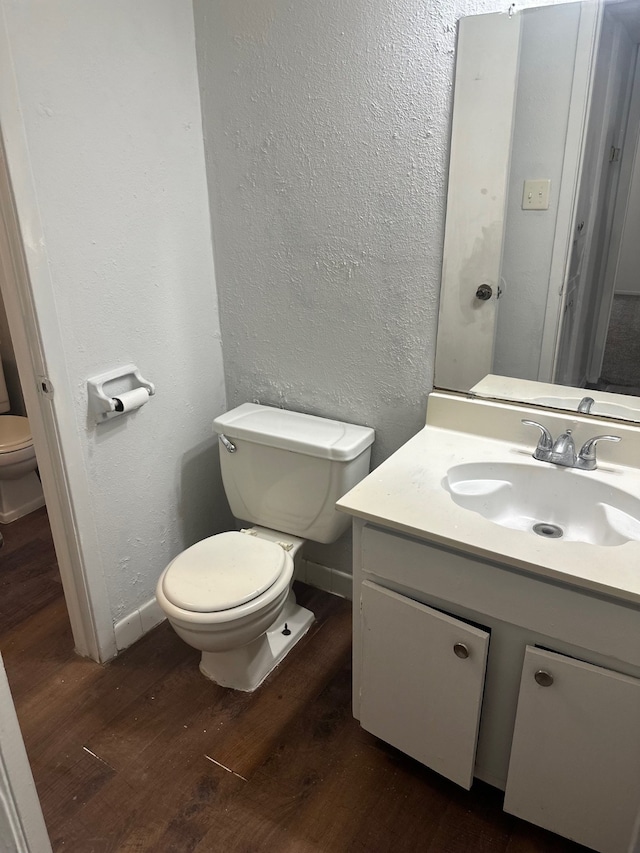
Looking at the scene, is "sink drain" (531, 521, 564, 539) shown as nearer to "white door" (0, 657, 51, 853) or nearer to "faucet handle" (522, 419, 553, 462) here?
"faucet handle" (522, 419, 553, 462)

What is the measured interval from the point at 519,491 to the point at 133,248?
4.05 ft

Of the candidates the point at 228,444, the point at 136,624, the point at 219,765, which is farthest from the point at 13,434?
the point at 219,765

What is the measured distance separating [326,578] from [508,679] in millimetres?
996

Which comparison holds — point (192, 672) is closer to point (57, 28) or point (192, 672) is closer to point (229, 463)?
point (229, 463)

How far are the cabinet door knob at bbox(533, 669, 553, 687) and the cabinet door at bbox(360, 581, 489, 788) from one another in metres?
0.11

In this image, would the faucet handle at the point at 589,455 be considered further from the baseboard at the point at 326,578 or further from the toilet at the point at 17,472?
the toilet at the point at 17,472

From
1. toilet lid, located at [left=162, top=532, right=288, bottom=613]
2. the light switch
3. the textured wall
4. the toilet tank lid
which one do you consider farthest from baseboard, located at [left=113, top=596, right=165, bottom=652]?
the light switch

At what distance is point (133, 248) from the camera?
1.69m

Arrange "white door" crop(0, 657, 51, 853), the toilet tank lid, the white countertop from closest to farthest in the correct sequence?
"white door" crop(0, 657, 51, 853), the white countertop, the toilet tank lid

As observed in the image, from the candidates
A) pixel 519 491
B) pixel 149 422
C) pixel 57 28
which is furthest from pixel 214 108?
pixel 519 491

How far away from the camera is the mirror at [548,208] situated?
129cm

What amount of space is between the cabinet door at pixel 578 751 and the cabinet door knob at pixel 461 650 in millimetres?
118

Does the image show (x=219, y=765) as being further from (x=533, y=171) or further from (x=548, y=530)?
(x=533, y=171)

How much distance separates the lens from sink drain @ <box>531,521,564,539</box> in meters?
1.39
